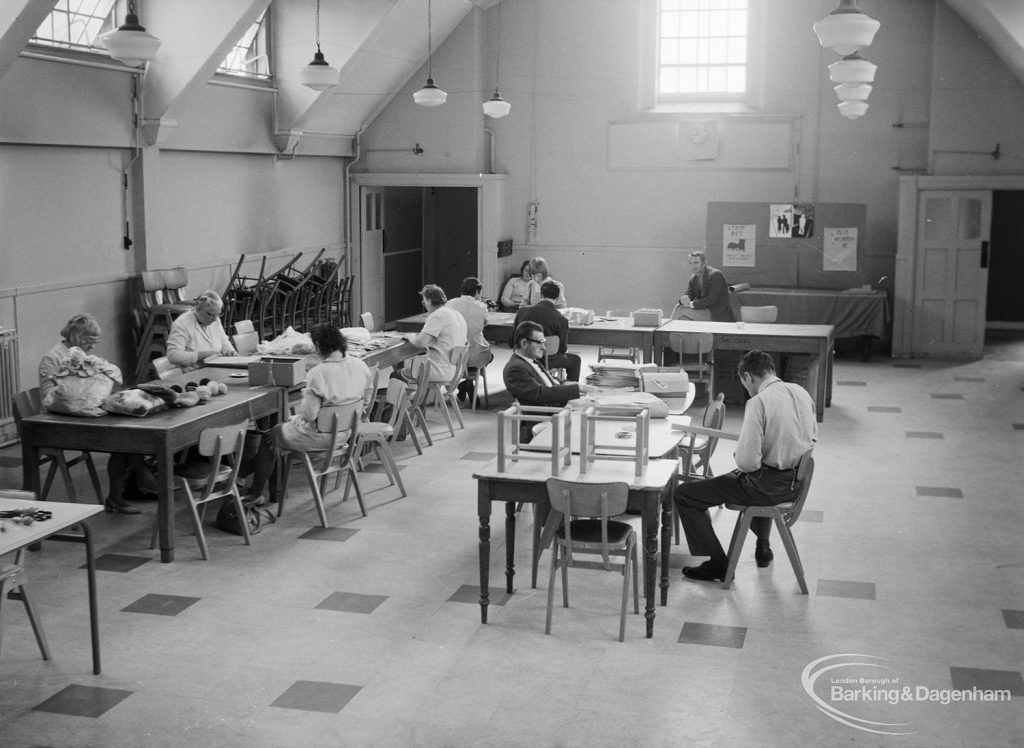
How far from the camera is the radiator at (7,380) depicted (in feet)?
30.3

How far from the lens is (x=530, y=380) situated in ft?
24.7

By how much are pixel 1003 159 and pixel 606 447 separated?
9.48 metres

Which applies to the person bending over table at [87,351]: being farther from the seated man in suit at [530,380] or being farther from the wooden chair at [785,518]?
the wooden chair at [785,518]

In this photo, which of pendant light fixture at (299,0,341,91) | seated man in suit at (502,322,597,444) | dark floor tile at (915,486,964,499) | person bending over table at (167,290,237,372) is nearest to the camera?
seated man in suit at (502,322,597,444)

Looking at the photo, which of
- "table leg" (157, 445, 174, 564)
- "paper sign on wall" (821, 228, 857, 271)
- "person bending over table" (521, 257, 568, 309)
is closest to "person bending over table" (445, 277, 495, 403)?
"person bending over table" (521, 257, 568, 309)

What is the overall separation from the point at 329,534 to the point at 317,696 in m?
2.31

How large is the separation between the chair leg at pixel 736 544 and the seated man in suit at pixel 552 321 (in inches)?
165

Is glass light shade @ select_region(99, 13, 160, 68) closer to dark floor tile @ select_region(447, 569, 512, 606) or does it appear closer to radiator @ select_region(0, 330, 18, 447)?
radiator @ select_region(0, 330, 18, 447)

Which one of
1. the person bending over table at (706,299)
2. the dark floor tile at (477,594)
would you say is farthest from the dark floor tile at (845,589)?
the person bending over table at (706,299)

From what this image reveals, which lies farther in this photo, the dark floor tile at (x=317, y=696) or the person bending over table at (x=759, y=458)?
the person bending over table at (x=759, y=458)

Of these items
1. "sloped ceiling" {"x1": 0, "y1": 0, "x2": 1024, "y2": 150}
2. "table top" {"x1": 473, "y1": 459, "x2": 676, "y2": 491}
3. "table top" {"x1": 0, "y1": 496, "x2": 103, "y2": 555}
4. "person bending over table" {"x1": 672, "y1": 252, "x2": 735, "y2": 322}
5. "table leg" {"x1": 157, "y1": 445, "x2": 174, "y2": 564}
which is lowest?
"table leg" {"x1": 157, "y1": 445, "x2": 174, "y2": 564}

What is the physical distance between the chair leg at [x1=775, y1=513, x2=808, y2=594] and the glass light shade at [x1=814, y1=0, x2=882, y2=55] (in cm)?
271

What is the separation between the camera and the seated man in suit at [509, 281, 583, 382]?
33.9ft

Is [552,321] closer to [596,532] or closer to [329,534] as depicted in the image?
[329,534]
